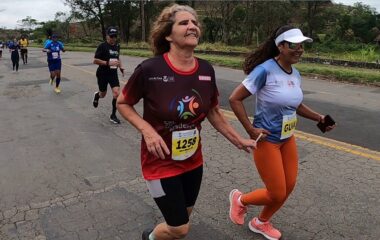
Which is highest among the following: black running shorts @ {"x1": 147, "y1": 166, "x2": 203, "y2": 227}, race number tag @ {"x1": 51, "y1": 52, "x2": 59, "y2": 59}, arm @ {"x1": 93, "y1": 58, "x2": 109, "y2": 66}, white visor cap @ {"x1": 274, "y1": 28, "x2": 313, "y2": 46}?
white visor cap @ {"x1": 274, "y1": 28, "x2": 313, "y2": 46}

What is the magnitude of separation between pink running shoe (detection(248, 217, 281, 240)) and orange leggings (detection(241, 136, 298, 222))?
0.27 ft

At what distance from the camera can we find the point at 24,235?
12.4ft

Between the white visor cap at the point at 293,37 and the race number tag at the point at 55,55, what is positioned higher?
the white visor cap at the point at 293,37

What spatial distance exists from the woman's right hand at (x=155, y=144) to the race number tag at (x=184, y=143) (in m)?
0.11

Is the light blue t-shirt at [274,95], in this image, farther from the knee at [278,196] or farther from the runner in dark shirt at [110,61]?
the runner in dark shirt at [110,61]

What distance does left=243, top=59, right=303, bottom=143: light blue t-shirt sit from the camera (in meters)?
3.41

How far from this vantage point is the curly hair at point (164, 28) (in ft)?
9.25

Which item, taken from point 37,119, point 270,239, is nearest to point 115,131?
point 37,119

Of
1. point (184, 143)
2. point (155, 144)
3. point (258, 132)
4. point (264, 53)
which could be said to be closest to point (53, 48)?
point (264, 53)

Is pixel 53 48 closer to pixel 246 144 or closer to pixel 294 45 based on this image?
pixel 294 45

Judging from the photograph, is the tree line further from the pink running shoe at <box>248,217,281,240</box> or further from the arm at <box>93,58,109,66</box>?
the pink running shoe at <box>248,217,281,240</box>

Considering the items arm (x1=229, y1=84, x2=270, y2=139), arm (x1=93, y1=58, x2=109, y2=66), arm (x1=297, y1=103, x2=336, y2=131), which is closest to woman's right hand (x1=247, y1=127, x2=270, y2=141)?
arm (x1=229, y1=84, x2=270, y2=139)

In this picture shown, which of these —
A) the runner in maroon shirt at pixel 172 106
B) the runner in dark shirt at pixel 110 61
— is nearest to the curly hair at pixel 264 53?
the runner in maroon shirt at pixel 172 106

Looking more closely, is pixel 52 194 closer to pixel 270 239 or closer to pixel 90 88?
pixel 270 239
